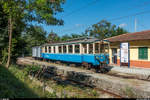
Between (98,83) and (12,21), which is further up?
(12,21)

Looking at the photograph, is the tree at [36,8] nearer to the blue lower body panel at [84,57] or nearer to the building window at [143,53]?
the blue lower body panel at [84,57]

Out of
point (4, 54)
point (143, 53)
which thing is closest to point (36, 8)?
point (4, 54)

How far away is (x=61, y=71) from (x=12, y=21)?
6.40 metres

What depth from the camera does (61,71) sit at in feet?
43.4

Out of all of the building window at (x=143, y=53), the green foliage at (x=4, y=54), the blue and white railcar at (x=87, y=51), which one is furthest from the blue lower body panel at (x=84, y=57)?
the green foliage at (x=4, y=54)

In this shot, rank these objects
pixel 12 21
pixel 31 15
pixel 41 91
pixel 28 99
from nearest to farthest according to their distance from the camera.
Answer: pixel 28 99 < pixel 41 91 < pixel 31 15 < pixel 12 21

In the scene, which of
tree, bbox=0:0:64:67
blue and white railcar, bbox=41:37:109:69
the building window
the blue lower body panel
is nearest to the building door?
the building window

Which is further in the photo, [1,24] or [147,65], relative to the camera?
[147,65]

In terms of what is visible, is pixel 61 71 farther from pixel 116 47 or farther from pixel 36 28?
pixel 116 47

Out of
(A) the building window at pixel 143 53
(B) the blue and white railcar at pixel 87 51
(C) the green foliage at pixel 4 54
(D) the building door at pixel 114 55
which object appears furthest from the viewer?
(D) the building door at pixel 114 55

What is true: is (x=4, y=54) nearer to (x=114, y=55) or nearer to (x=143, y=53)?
(x=114, y=55)

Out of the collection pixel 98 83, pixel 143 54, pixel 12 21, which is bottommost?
pixel 98 83

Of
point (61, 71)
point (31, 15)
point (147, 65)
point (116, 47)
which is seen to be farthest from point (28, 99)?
point (116, 47)

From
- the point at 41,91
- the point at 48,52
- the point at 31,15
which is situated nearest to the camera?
the point at 41,91
